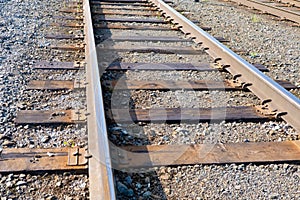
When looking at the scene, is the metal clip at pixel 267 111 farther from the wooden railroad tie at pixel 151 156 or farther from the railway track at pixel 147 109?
the wooden railroad tie at pixel 151 156

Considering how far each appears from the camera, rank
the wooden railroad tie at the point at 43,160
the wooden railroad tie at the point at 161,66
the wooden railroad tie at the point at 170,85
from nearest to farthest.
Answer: the wooden railroad tie at the point at 43,160
the wooden railroad tie at the point at 170,85
the wooden railroad tie at the point at 161,66

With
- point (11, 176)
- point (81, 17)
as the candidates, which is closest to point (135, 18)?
point (81, 17)

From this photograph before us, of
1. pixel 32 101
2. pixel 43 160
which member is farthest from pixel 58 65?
pixel 43 160

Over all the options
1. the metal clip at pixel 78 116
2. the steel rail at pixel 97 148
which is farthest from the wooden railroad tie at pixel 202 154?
the metal clip at pixel 78 116

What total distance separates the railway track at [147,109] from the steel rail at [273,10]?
111 inches

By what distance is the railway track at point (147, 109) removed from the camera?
219cm

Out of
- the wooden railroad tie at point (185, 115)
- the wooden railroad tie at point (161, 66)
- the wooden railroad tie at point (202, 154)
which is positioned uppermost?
the wooden railroad tie at point (161, 66)

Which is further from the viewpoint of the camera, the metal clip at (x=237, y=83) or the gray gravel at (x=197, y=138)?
the metal clip at (x=237, y=83)

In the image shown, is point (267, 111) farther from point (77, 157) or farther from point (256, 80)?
point (77, 157)

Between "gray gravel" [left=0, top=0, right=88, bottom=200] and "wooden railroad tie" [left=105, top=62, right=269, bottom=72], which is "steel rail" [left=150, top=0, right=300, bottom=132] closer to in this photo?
"wooden railroad tie" [left=105, top=62, right=269, bottom=72]

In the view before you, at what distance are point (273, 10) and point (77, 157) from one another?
665 centimetres

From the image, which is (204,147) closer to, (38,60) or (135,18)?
(38,60)

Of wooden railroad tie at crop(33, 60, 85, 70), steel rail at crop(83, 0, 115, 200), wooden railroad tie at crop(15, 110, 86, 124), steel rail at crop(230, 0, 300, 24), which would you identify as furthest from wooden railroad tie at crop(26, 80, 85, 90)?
steel rail at crop(230, 0, 300, 24)

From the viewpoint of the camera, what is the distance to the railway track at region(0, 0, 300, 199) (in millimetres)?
2186
